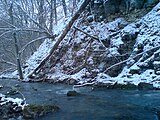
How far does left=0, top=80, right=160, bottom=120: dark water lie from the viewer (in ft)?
26.9

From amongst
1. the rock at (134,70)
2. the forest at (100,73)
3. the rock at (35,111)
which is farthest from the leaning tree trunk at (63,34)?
the rock at (35,111)

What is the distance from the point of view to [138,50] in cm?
1395

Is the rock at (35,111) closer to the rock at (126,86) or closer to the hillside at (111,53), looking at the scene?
the rock at (126,86)

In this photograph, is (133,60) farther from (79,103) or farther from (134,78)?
(79,103)

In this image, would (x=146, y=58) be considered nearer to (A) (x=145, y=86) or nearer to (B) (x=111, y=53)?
(A) (x=145, y=86)

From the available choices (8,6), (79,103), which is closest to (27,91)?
(79,103)

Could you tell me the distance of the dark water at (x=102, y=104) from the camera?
8188mm

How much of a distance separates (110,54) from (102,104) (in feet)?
17.9

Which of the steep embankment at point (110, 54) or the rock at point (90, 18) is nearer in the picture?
the steep embankment at point (110, 54)

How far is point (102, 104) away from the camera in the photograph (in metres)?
Answer: 9.79

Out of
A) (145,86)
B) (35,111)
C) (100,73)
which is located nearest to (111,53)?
(100,73)

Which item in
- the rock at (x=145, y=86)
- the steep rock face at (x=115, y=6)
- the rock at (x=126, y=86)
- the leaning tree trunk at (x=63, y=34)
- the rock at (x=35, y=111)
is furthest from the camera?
the leaning tree trunk at (x=63, y=34)

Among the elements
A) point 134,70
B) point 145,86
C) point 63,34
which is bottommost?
point 145,86

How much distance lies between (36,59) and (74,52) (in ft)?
15.9
